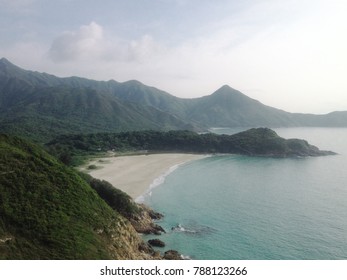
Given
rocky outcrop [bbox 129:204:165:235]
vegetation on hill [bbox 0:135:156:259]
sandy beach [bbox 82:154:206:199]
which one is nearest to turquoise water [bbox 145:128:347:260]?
rocky outcrop [bbox 129:204:165:235]

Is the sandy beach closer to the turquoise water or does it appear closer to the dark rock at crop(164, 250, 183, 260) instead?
the turquoise water

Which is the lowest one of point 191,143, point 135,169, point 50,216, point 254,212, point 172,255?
point 172,255

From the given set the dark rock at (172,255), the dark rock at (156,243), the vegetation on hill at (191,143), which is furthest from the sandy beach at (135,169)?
the dark rock at (172,255)

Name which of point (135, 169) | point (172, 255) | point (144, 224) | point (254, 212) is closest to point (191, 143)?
point (135, 169)

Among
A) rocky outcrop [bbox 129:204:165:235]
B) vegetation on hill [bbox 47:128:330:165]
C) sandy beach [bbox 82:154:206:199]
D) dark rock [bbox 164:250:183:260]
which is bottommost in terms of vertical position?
dark rock [bbox 164:250:183:260]

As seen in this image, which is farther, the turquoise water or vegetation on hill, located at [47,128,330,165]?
vegetation on hill, located at [47,128,330,165]

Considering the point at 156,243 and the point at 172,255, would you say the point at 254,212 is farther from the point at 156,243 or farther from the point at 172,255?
the point at 172,255

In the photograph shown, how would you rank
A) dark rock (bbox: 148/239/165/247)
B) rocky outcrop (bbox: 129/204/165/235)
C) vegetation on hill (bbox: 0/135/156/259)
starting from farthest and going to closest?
rocky outcrop (bbox: 129/204/165/235) < dark rock (bbox: 148/239/165/247) < vegetation on hill (bbox: 0/135/156/259)

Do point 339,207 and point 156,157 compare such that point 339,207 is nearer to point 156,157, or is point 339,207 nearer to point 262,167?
point 262,167
